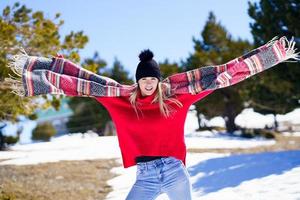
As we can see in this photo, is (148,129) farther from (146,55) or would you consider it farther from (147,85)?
(146,55)

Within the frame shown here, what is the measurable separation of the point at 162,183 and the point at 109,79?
43.5 inches

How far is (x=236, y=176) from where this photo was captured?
29.5ft

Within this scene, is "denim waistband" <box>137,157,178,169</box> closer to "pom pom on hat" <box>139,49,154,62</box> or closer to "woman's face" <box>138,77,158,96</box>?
"woman's face" <box>138,77,158,96</box>

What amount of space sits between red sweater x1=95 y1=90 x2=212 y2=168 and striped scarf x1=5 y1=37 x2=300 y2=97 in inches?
4.5

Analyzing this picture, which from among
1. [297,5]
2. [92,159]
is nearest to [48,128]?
[92,159]

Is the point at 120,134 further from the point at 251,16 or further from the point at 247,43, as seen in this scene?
the point at 247,43

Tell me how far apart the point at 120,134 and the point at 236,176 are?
243 inches

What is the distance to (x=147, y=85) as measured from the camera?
3.38m

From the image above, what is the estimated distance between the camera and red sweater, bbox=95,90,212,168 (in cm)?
326

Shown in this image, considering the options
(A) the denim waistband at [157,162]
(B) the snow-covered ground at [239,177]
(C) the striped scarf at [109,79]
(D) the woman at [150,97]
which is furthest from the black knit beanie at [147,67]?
(B) the snow-covered ground at [239,177]

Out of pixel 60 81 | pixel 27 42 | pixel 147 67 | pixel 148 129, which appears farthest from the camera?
pixel 27 42

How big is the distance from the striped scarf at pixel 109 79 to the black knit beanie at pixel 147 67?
114 mm

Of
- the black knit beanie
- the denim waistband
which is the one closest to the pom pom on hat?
the black knit beanie

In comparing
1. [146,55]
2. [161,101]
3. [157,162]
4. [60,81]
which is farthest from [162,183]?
[60,81]
